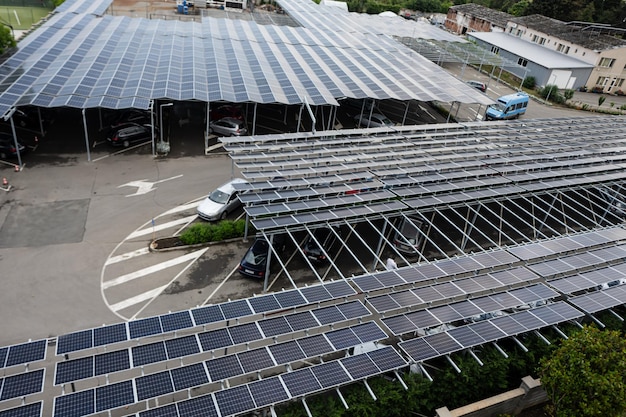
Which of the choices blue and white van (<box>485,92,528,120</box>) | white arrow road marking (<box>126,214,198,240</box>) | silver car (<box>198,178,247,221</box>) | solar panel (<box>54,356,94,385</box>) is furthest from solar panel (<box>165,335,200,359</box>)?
blue and white van (<box>485,92,528,120</box>)

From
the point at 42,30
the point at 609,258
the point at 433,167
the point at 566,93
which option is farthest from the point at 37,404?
the point at 566,93

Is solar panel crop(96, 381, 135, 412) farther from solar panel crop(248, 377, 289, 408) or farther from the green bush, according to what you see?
the green bush

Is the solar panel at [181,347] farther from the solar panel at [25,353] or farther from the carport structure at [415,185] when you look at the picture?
the carport structure at [415,185]

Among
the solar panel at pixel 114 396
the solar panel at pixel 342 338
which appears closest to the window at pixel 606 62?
the solar panel at pixel 342 338

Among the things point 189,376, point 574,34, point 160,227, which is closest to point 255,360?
point 189,376

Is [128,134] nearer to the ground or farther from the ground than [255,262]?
farther from the ground

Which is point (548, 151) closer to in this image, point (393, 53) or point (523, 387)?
point (523, 387)

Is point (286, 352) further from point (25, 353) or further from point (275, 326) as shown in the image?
point (25, 353)
